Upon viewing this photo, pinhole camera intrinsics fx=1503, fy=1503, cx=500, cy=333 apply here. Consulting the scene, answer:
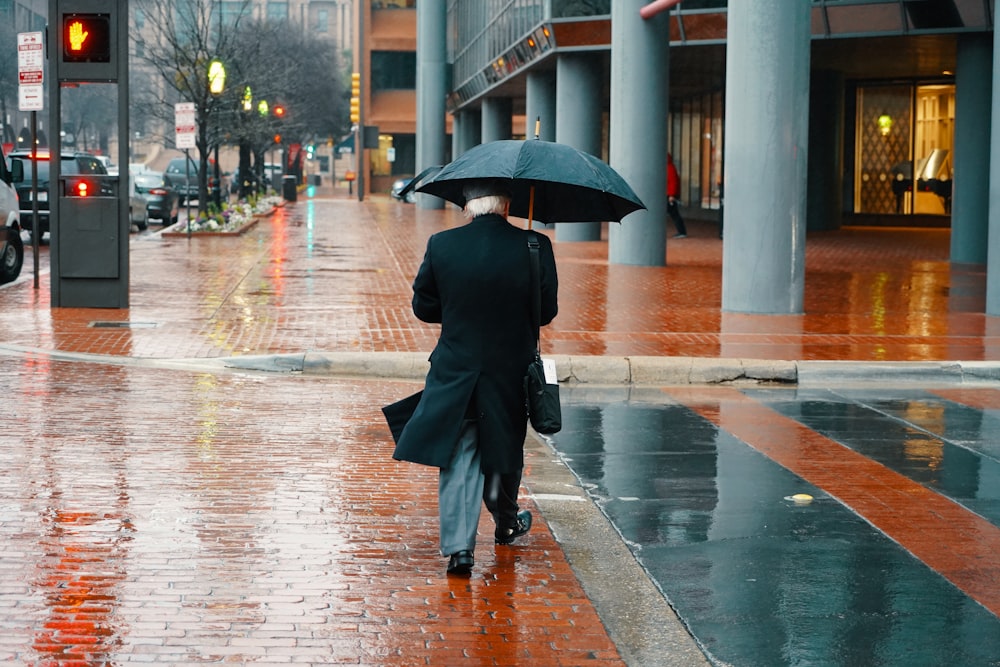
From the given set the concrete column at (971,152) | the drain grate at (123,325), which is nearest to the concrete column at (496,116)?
the concrete column at (971,152)

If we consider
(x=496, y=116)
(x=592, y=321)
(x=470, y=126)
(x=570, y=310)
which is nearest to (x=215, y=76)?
(x=496, y=116)

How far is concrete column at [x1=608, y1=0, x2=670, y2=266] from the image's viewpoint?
2297 cm

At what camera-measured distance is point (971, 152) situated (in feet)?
83.5

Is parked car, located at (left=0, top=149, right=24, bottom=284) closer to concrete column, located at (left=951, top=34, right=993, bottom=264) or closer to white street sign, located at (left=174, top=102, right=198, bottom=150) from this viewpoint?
white street sign, located at (left=174, top=102, right=198, bottom=150)

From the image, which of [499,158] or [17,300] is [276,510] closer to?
[499,158]

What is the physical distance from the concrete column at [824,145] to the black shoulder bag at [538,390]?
99.1 feet

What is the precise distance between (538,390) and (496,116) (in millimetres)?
40956

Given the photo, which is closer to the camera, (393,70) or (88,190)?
(88,190)

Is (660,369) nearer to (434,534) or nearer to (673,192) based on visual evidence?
(434,534)

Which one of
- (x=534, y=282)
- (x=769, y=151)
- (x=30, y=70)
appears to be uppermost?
(x=30, y=70)

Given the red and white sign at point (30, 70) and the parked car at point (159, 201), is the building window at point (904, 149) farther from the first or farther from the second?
the red and white sign at point (30, 70)

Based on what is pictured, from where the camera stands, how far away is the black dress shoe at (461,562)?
6.07 m

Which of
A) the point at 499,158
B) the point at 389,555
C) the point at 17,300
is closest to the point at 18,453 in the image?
the point at 389,555

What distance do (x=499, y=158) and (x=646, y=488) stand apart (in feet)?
8.52
